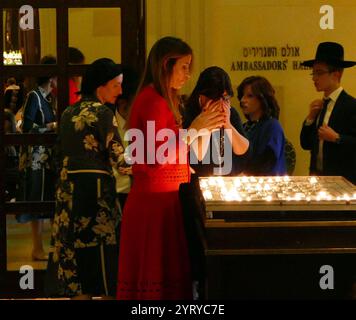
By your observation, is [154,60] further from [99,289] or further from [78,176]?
[99,289]

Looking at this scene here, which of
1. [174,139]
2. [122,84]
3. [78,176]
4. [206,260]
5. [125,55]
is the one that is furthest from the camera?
[125,55]

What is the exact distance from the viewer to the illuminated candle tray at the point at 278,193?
11.8ft

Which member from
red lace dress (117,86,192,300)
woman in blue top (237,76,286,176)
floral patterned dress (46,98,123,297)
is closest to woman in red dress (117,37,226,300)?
A: red lace dress (117,86,192,300)

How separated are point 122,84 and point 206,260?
224 cm

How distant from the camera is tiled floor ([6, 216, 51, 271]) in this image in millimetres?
6281

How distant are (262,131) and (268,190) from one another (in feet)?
4.07

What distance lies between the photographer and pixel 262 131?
5172 mm

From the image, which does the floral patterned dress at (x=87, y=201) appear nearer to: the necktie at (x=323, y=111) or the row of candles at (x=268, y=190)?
the row of candles at (x=268, y=190)

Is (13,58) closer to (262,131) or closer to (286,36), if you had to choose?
(262,131)

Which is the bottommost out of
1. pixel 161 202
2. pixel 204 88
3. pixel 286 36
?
pixel 161 202

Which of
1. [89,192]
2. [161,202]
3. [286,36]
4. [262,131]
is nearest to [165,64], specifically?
[161,202]
